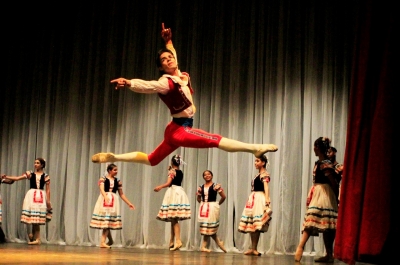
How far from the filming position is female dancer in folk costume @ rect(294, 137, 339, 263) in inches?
233

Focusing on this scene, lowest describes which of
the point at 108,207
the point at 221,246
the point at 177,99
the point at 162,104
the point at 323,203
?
the point at 221,246

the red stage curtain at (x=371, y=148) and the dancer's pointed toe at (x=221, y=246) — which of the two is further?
the dancer's pointed toe at (x=221, y=246)

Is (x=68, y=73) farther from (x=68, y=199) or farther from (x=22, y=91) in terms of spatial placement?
(x=68, y=199)

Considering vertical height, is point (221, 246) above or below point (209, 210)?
below

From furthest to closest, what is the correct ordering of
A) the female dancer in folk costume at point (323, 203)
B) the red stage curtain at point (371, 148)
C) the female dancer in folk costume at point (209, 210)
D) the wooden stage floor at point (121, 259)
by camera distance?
the female dancer in folk costume at point (209, 210)
the female dancer in folk costume at point (323, 203)
the wooden stage floor at point (121, 259)
the red stage curtain at point (371, 148)

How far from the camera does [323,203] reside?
235 inches

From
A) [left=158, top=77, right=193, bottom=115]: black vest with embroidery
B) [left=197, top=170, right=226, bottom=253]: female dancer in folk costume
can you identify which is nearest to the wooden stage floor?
[left=197, top=170, right=226, bottom=253]: female dancer in folk costume

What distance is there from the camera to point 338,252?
3746 mm

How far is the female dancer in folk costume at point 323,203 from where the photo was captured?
19.4ft

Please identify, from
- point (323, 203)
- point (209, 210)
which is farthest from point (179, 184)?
point (323, 203)

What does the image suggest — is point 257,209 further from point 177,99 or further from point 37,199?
point 37,199

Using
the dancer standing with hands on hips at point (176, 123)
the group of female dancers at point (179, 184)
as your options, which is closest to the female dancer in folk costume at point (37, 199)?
the group of female dancers at point (179, 184)

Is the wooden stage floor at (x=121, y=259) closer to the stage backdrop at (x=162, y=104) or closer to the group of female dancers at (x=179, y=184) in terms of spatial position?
the group of female dancers at (x=179, y=184)

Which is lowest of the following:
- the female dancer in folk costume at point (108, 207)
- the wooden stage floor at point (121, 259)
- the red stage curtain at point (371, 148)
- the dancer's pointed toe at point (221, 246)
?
the dancer's pointed toe at point (221, 246)
